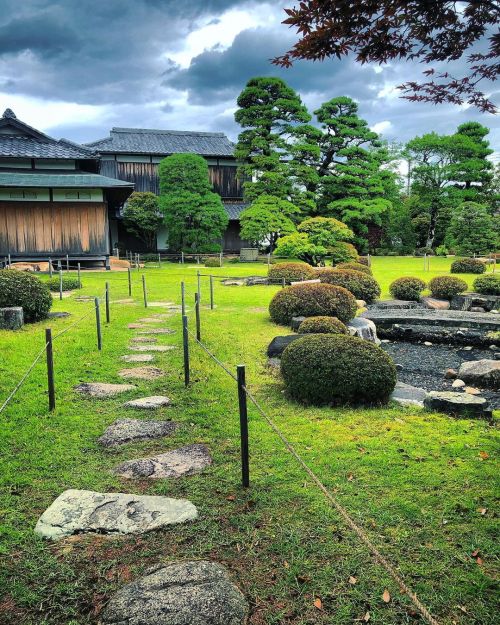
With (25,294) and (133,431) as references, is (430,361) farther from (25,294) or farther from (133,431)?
(25,294)

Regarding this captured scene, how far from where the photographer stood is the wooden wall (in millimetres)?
23609

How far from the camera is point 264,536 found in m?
3.24

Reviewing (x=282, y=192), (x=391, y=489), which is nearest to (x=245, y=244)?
(x=282, y=192)

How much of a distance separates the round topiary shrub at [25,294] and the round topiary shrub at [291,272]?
10426 mm

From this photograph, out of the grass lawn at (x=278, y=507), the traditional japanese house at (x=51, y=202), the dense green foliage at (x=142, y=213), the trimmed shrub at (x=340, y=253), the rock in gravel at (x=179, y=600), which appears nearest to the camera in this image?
the rock in gravel at (x=179, y=600)

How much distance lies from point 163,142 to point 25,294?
32830mm

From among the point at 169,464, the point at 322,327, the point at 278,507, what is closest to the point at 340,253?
the point at 322,327

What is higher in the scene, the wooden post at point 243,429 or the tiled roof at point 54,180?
the tiled roof at point 54,180

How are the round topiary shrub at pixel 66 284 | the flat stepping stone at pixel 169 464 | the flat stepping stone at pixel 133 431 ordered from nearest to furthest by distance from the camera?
1. the flat stepping stone at pixel 169 464
2. the flat stepping stone at pixel 133 431
3. the round topiary shrub at pixel 66 284

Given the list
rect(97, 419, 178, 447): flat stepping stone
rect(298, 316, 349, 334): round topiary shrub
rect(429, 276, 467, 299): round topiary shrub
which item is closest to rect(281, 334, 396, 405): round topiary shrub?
rect(97, 419, 178, 447): flat stepping stone

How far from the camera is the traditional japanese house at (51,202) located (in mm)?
23250

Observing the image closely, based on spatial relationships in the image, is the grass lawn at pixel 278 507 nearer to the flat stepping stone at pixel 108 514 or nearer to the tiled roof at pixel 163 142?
the flat stepping stone at pixel 108 514

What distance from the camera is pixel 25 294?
1077 cm

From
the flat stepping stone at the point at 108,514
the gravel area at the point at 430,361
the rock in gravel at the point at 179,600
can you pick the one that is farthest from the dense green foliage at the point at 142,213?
the rock in gravel at the point at 179,600
